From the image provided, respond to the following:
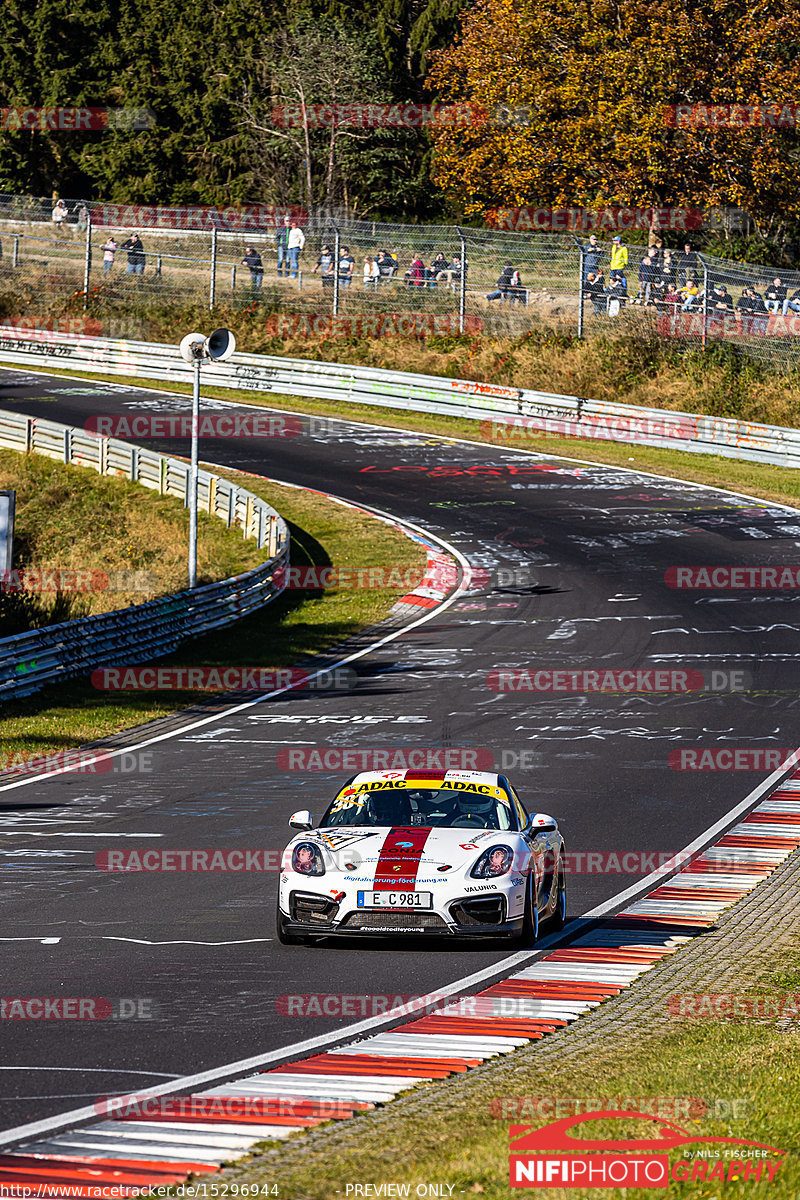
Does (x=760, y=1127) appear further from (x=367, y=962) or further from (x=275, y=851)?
(x=275, y=851)

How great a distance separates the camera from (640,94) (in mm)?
51594

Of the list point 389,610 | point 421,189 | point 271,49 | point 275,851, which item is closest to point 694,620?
point 389,610

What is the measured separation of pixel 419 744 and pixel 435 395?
97.3 ft

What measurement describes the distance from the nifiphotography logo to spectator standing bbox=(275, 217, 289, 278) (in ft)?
150

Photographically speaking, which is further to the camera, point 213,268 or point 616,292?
point 213,268

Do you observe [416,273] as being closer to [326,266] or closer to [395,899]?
[326,266]

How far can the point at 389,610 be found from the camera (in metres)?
28.9

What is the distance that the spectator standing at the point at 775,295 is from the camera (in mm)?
42531

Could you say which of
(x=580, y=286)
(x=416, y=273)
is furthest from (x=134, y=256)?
(x=580, y=286)

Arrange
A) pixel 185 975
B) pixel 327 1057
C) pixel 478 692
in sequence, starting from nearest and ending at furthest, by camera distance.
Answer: pixel 327 1057 → pixel 185 975 → pixel 478 692

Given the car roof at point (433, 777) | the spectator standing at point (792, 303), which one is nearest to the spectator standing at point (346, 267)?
the spectator standing at point (792, 303)

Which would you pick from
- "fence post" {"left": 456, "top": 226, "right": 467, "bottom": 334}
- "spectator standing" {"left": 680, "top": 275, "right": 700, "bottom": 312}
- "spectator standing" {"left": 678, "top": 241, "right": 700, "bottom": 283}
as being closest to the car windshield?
"spectator standing" {"left": 678, "top": 241, "right": 700, "bottom": 283}

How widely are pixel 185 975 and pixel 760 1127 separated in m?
4.39

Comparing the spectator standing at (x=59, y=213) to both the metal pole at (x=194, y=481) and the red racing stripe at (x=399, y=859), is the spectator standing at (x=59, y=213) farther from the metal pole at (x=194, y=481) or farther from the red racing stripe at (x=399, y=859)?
the red racing stripe at (x=399, y=859)
